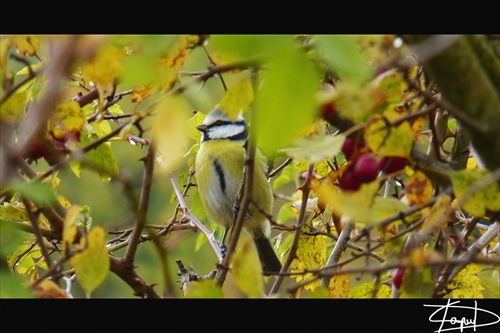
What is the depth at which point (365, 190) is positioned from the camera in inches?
29.6

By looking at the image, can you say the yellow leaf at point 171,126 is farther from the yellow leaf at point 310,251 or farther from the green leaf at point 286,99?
the yellow leaf at point 310,251

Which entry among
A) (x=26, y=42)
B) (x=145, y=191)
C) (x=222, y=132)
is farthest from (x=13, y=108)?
(x=222, y=132)

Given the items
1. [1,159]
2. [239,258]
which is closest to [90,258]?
[239,258]

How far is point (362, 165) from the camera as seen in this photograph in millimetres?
851

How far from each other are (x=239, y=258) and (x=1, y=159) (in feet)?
1.06

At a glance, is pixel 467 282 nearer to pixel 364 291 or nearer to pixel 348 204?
pixel 364 291

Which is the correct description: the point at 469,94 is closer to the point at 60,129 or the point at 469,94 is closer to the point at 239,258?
the point at 239,258

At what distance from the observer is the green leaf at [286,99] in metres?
0.42

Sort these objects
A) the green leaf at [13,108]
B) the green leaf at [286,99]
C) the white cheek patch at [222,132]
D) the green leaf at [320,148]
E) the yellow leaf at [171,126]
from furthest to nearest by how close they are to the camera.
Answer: the white cheek patch at [222,132]
the green leaf at [13,108]
the green leaf at [320,148]
the yellow leaf at [171,126]
the green leaf at [286,99]

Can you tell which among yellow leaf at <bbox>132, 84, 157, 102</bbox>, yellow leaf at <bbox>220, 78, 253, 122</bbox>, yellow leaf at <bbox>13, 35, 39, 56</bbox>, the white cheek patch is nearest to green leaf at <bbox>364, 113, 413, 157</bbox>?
yellow leaf at <bbox>220, 78, 253, 122</bbox>

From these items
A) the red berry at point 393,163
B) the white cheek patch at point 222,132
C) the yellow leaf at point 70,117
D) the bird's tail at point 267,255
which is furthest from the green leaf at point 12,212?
the white cheek patch at point 222,132

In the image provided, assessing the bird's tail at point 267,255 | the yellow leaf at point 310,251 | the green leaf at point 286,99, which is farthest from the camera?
the bird's tail at point 267,255

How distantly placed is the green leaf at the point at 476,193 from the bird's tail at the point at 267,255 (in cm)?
163
